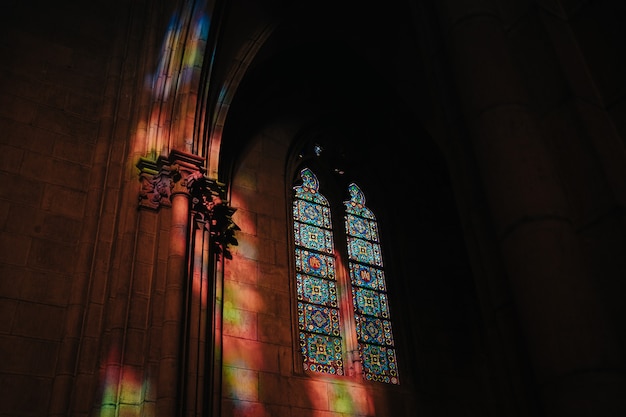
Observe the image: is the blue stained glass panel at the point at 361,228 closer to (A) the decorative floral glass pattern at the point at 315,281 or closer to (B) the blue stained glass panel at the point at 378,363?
(A) the decorative floral glass pattern at the point at 315,281

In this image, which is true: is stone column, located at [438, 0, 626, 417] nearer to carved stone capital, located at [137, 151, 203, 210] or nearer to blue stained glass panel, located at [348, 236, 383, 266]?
carved stone capital, located at [137, 151, 203, 210]

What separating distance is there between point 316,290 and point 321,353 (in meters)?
1.06

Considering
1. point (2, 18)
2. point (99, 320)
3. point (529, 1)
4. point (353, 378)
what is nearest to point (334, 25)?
point (2, 18)

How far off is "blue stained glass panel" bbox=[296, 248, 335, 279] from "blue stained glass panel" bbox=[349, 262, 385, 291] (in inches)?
17.8

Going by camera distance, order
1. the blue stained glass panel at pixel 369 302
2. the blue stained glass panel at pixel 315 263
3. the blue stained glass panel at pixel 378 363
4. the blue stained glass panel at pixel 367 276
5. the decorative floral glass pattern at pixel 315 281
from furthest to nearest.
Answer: the blue stained glass panel at pixel 367 276 → the blue stained glass panel at pixel 369 302 → the blue stained glass panel at pixel 315 263 → the blue stained glass panel at pixel 378 363 → the decorative floral glass pattern at pixel 315 281

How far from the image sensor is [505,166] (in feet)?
8.80

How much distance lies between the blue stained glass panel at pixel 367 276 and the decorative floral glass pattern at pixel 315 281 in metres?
0.47

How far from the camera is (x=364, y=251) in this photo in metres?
11.1

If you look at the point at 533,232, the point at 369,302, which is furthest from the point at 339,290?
the point at 533,232

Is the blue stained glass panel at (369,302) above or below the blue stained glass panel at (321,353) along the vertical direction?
above

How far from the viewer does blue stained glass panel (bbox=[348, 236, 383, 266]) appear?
35.9ft

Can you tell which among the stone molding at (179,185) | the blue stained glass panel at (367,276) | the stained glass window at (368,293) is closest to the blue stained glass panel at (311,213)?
the stained glass window at (368,293)

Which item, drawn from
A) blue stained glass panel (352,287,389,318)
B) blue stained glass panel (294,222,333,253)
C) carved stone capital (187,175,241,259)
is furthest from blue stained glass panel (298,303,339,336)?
carved stone capital (187,175,241,259)

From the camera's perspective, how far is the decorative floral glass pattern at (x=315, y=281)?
9.41 m
